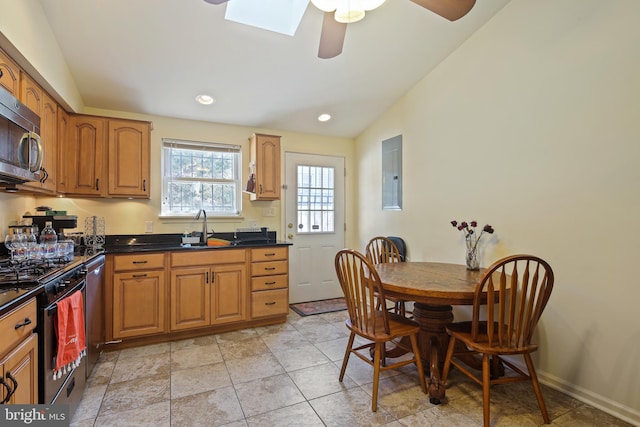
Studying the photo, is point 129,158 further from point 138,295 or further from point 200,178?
point 138,295

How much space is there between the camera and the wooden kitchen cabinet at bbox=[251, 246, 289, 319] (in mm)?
3396

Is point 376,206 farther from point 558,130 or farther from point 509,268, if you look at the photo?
point 558,130

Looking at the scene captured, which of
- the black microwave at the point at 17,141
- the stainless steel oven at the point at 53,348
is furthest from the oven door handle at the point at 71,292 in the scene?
the black microwave at the point at 17,141

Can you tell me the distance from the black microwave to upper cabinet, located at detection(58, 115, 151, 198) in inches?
39.2

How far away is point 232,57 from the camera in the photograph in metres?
2.85

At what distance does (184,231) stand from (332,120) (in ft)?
7.45

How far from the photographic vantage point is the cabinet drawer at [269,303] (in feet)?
11.1

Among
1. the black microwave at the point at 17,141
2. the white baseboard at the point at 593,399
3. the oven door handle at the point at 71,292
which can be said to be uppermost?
the black microwave at the point at 17,141

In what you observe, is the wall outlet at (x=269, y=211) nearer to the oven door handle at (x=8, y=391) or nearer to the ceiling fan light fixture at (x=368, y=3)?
the ceiling fan light fixture at (x=368, y=3)

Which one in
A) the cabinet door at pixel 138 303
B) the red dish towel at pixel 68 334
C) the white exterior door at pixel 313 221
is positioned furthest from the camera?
the white exterior door at pixel 313 221

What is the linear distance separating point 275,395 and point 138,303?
5.30 ft

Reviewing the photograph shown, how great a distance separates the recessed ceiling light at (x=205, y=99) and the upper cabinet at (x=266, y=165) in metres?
0.59

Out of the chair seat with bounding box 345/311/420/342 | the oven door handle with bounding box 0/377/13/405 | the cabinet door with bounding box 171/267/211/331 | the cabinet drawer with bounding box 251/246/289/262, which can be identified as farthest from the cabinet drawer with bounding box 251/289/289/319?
the oven door handle with bounding box 0/377/13/405

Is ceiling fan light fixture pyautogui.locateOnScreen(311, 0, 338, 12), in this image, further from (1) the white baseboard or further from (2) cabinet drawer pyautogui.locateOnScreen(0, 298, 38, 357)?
(1) the white baseboard
